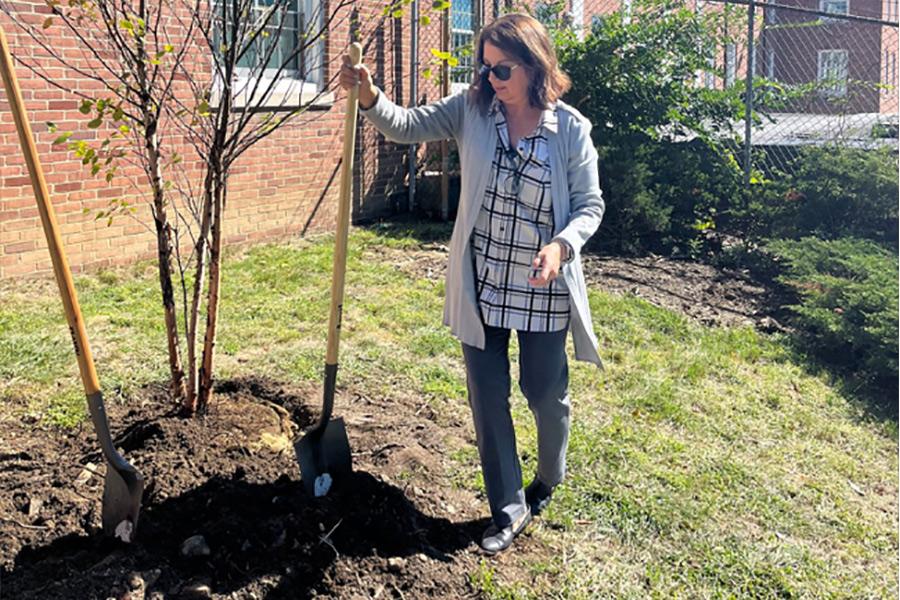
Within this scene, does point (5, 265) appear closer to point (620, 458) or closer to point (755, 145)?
point (620, 458)

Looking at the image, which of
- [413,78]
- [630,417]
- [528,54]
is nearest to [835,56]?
[413,78]

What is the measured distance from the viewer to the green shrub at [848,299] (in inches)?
229

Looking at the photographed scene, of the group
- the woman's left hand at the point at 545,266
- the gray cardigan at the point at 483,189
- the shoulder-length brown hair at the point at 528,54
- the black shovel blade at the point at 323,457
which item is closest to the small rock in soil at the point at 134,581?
the black shovel blade at the point at 323,457

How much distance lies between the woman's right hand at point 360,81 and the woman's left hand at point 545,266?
887 millimetres

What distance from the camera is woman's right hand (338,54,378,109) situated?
316cm

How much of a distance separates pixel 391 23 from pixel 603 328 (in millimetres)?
5354

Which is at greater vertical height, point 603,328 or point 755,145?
point 755,145

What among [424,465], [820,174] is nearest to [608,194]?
[820,174]

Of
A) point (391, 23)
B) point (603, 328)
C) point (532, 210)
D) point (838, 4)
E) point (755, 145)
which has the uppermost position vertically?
point (838, 4)

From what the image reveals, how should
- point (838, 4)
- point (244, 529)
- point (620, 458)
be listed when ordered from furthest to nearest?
point (838, 4)
point (620, 458)
point (244, 529)

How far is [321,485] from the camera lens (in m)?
3.48

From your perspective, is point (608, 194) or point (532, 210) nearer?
point (532, 210)

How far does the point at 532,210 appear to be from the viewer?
129 inches

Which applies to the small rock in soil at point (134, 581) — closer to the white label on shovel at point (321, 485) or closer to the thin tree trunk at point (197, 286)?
the white label on shovel at point (321, 485)
